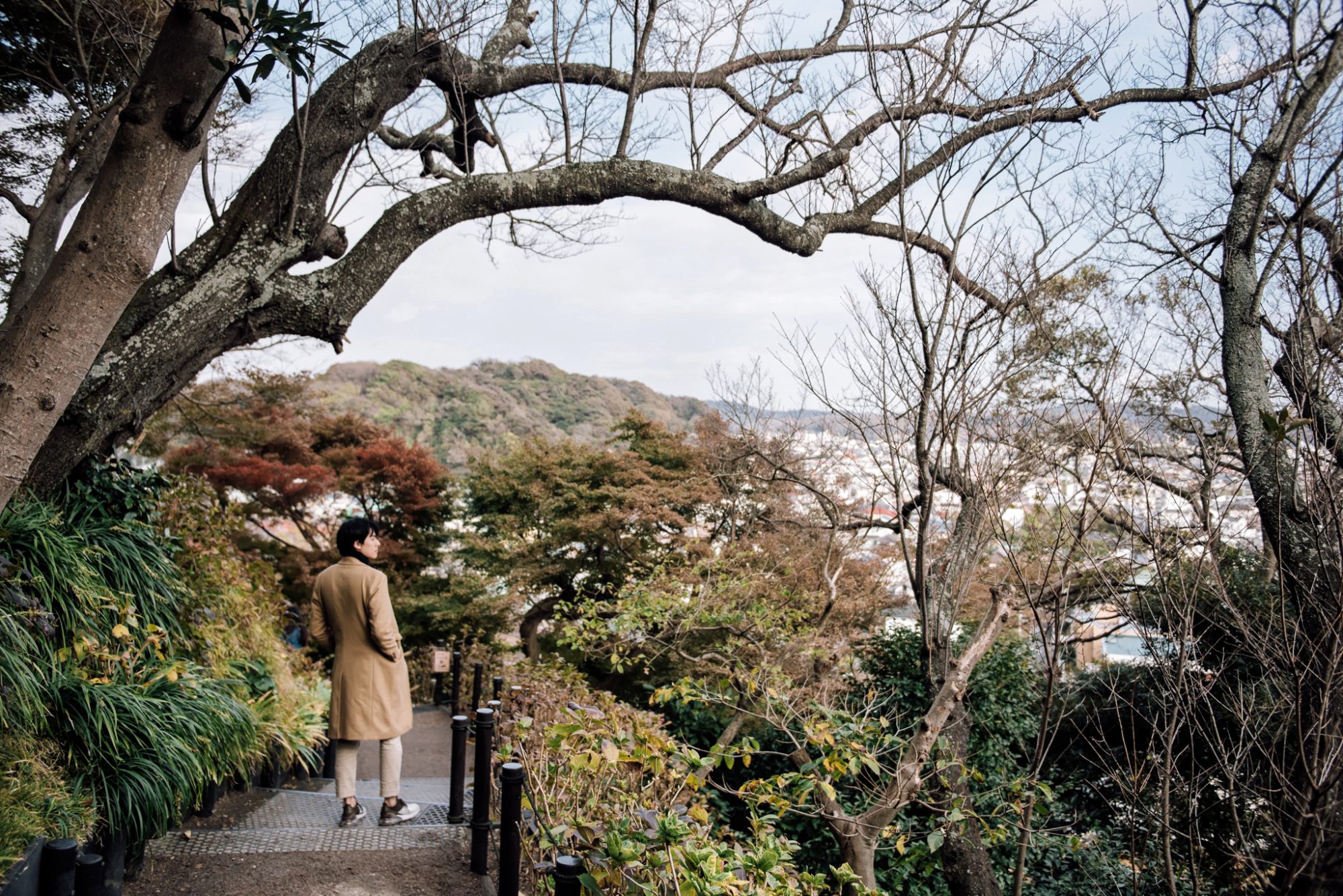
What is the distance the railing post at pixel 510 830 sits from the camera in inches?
113

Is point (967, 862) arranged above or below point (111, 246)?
below

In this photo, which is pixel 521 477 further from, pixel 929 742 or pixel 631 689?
pixel 929 742

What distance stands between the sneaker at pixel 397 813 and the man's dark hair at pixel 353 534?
130 cm

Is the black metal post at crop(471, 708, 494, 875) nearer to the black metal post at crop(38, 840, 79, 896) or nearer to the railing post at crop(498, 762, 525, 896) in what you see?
the railing post at crop(498, 762, 525, 896)

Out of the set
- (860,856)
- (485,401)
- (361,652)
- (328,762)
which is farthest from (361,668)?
(485,401)

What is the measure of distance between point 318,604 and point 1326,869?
15.8 ft

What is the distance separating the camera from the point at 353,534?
4.37m

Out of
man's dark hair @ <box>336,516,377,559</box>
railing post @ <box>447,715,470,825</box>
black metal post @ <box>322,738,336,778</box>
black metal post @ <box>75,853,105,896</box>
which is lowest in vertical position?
black metal post @ <box>322,738,336,778</box>

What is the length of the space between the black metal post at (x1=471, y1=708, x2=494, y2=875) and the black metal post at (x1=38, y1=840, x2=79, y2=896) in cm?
174

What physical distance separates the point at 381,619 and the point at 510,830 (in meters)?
1.72

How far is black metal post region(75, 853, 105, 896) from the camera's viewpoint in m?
1.97

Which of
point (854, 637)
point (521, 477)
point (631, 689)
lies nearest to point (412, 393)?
point (521, 477)

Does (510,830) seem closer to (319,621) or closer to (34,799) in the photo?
(34,799)

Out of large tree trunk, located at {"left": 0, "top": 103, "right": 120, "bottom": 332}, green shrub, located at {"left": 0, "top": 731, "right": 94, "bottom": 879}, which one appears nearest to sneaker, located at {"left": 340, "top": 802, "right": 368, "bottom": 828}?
green shrub, located at {"left": 0, "top": 731, "right": 94, "bottom": 879}
